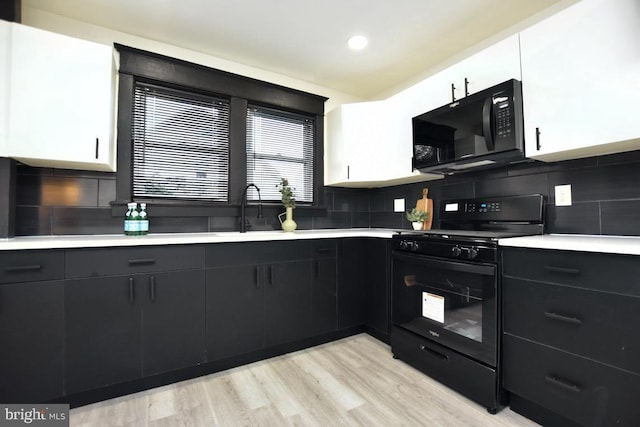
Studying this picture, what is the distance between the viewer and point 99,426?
1.45m

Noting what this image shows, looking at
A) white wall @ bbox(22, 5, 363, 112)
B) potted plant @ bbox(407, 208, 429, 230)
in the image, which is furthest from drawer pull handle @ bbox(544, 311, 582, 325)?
white wall @ bbox(22, 5, 363, 112)

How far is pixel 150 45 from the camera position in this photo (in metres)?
2.30

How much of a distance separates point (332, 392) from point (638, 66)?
89.0 inches

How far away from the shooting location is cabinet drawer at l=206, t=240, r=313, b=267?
196cm

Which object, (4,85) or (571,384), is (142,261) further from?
(571,384)

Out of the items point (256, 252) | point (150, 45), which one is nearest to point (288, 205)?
point (256, 252)

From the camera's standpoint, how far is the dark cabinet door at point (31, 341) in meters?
1.45

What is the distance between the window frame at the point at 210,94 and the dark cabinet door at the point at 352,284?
2.22 ft

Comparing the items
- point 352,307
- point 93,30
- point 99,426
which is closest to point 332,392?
point 352,307

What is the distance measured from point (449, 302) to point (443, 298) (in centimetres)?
4

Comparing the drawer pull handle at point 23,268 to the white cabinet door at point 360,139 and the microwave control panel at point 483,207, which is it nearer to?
the white cabinet door at point 360,139

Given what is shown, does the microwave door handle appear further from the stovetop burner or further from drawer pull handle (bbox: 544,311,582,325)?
drawer pull handle (bbox: 544,311,582,325)

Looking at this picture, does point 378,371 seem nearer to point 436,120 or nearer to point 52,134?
point 436,120

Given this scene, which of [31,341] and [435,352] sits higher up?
[31,341]
